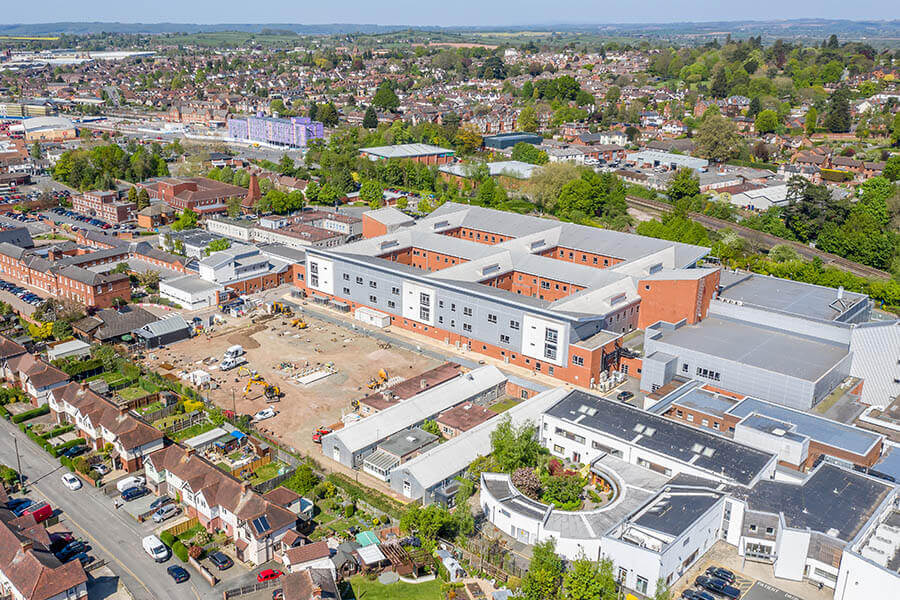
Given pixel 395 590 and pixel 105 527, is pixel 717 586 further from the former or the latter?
pixel 105 527

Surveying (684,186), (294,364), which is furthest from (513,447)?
(684,186)

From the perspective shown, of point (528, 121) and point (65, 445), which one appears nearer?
point (65, 445)

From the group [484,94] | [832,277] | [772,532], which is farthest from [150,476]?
[484,94]

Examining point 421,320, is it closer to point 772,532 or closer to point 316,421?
point 316,421

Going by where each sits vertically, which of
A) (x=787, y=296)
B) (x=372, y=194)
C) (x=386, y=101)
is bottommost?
(x=787, y=296)

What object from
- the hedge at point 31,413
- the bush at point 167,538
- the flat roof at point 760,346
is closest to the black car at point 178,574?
the bush at point 167,538

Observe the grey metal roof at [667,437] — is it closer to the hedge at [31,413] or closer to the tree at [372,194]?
the hedge at [31,413]
